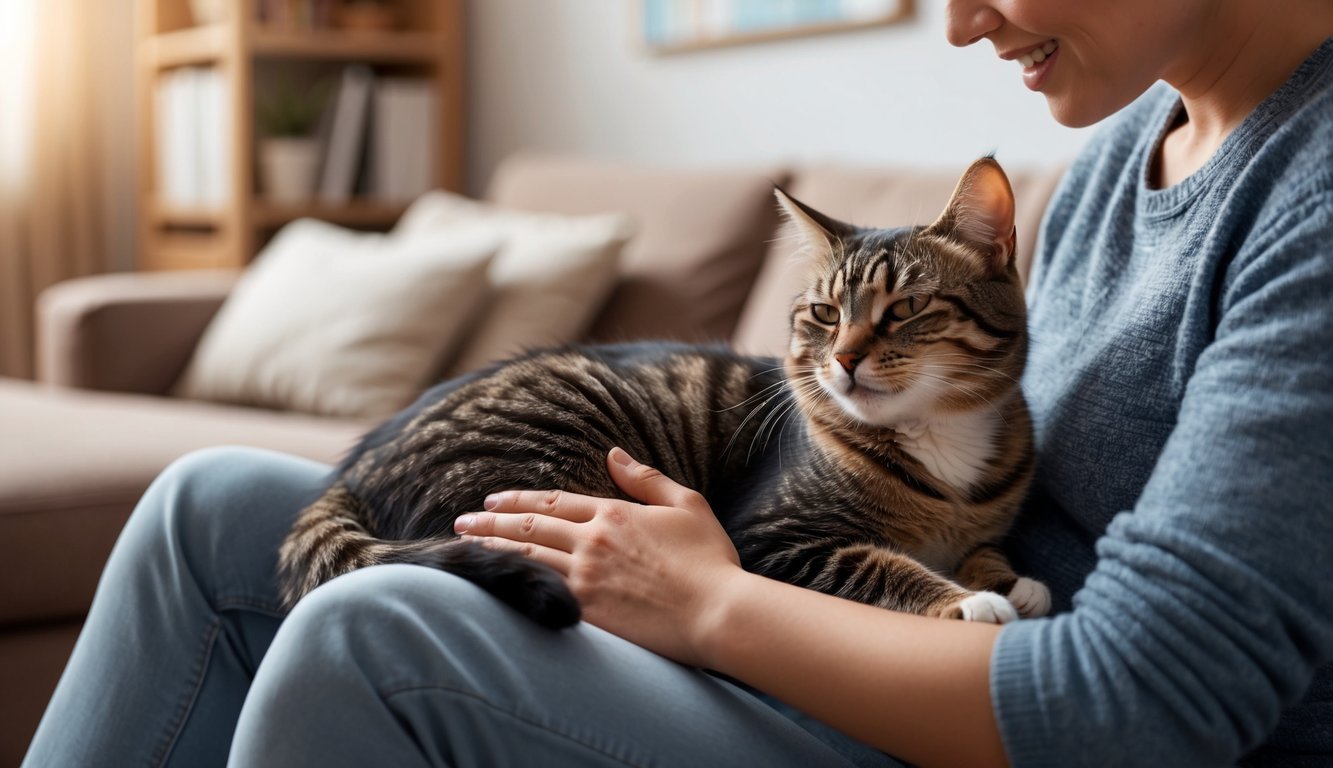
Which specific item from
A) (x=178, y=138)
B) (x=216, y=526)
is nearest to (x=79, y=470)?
(x=216, y=526)

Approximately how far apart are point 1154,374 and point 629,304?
1.52 metres

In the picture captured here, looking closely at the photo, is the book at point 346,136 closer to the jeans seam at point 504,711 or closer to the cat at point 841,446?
the cat at point 841,446

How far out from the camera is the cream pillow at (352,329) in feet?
7.86

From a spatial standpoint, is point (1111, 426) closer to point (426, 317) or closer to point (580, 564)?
point (580, 564)

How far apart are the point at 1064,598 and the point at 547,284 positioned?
4.80 feet

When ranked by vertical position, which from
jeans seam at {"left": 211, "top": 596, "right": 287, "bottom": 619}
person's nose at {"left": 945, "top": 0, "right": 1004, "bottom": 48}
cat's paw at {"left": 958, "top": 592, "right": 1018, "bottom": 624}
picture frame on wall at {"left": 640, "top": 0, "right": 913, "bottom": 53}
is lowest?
jeans seam at {"left": 211, "top": 596, "right": 287, "bottom": 619}

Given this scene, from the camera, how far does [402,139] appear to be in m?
3.61

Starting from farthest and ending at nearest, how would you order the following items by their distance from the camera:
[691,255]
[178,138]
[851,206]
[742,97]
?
[178,138] < [742,97] < [691,255] < [851,206]

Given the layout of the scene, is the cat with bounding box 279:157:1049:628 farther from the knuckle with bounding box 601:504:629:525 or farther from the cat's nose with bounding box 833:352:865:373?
the knuckle with bounding box 601:504:629:525

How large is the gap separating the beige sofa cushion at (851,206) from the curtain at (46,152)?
2.50m

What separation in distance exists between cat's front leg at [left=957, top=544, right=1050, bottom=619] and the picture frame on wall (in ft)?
4.93

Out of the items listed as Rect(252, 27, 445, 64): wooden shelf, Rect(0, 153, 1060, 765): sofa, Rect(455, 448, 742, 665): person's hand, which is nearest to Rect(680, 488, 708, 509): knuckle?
Rect(455, 448, 742, 665): person's hand

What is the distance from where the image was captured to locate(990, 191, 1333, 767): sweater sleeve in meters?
0.75

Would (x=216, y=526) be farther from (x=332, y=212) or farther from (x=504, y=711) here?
(x=332, y=212)
